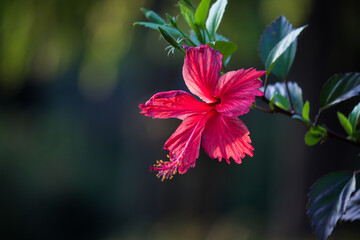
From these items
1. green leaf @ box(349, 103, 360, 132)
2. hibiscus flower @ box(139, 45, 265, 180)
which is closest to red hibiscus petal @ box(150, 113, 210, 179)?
hibiscus flower @ box(139, 45, 265, 180)

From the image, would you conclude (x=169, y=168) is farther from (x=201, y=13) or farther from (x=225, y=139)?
(x=201, y=13)

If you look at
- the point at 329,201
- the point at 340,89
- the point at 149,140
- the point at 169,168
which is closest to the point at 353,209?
the point at 329,201

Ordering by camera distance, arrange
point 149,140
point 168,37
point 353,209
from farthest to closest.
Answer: point 149,140 < point 353,209 < point 168,37

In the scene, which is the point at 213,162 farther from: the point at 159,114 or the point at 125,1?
the point at 159,114

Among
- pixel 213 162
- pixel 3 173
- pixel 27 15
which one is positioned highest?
pixel 27 15

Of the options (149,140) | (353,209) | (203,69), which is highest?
(203,69)

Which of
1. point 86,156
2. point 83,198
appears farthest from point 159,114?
point 86,156
